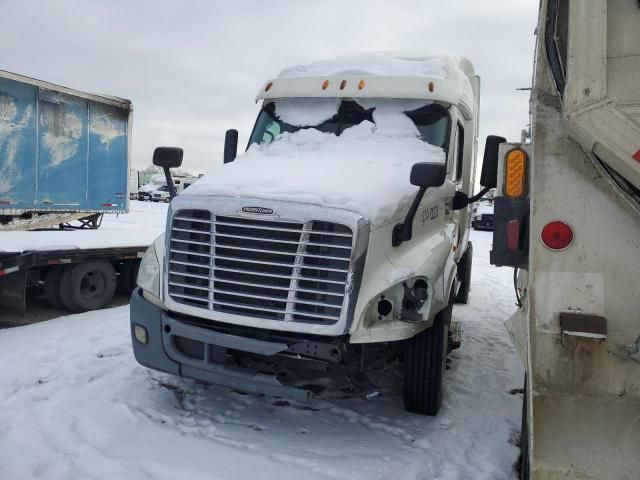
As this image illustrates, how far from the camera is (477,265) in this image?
15008 mm

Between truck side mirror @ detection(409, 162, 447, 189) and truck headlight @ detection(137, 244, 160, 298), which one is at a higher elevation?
truck side mirror @ detection(409, 162, 447, 189)

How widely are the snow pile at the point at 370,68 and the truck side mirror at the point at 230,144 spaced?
0.85 metres

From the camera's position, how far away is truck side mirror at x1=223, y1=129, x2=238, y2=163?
6051mm

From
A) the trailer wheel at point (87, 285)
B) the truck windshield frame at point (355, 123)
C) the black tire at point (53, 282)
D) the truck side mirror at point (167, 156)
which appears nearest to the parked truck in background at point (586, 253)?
the truck windshield frame at point (355, 123)

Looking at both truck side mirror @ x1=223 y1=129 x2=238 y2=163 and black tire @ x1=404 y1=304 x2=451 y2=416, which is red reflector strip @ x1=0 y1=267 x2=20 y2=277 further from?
black tire @ x1=404 y1=304 x2=451 y2=416

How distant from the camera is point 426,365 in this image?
4020 millimetres

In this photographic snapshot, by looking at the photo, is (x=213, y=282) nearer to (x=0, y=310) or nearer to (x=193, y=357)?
(x=193, y=357)

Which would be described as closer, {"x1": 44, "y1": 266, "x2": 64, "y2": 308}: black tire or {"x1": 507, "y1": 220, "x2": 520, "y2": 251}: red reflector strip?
{"x1": 507, "y1": 220, "x2": 520, "y2": 251}: red reflector strip

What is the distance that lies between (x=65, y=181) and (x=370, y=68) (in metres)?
8.81

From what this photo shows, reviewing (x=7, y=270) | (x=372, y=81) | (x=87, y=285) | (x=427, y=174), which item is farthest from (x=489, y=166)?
(x=87, y=285)

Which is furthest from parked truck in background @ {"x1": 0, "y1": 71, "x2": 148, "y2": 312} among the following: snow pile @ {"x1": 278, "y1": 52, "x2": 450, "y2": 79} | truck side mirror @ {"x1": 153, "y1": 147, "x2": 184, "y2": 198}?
snow pile @ {"x1": 278, "y1": 52, "x2": 450, "y2": 79}

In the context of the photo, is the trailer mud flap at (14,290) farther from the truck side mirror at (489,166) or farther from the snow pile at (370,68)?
the truck side mirror at (489,166)

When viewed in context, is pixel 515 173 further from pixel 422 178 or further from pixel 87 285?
pixel 87 285

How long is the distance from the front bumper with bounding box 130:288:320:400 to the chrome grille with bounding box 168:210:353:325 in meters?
0.19
